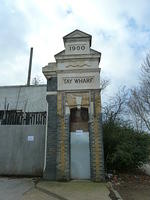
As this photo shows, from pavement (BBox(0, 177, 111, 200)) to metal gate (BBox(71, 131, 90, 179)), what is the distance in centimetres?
49

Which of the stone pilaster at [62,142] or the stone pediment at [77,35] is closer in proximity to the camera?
the stone pilaster at [62,142]

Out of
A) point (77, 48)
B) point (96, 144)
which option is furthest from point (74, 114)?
point (77, 48)

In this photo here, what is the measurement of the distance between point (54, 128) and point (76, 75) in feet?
8.62

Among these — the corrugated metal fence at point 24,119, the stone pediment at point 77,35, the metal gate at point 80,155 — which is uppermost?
the stone pediment at point 77,35

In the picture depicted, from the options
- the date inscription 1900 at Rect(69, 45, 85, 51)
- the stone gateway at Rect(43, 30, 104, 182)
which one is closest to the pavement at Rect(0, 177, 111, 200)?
the stone gateway at Rect(43, 30, 104, 182)

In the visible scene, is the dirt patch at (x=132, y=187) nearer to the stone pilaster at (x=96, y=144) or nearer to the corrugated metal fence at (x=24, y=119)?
the stone pilaster at (x=96, y=144)

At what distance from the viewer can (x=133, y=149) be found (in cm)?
971

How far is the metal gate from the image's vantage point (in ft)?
26.4

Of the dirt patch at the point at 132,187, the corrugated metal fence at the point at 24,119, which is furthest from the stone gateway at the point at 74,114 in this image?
the corrugated metal fence at the point at 24,119

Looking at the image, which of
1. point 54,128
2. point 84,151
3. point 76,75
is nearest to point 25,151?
point 54,128

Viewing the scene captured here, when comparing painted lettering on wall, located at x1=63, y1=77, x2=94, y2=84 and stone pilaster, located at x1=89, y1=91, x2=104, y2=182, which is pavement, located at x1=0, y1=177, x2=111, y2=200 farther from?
painted lettering on wall, located at x1=63, y1=77, x2=94, y2=84

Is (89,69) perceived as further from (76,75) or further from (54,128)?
(54,128)

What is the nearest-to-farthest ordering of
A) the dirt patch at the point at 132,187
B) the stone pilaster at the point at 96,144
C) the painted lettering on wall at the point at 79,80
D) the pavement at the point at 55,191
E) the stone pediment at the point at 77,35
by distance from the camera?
the pavement at the point at 55,191, the dirt patch at the point at 132,187, the stone pilaster at the point at 96,144, the painted lettering on wall at the point at 79,80, the stone pediment at the point at 77,35

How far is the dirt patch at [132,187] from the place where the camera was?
5.96 m
